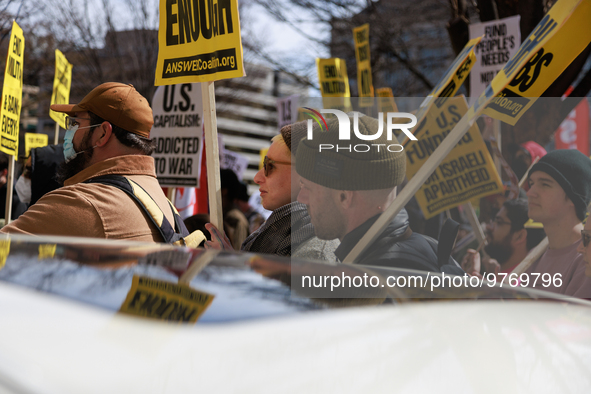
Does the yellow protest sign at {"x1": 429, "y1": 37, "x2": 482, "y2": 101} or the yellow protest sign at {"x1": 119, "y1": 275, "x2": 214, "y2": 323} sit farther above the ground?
the yellow protest sign at {"x1": 429, "y1": 37, "x2": 482, "y2": 101}

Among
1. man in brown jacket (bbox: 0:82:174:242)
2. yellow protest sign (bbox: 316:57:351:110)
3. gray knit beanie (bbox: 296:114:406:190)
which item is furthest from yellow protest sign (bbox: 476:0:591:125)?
yellow protest sign (bbox: 316:57:351:110)

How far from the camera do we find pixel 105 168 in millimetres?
2748

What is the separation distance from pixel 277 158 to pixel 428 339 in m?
1.99

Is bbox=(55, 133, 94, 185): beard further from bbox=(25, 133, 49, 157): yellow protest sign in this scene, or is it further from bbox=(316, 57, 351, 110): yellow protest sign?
bbox=(316, 57, 351, 110): yellow protest sign

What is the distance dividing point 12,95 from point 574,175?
18.2 ft

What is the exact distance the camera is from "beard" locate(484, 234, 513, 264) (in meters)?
3.42

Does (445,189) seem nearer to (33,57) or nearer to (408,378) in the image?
(408,378)

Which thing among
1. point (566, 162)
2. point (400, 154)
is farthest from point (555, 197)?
point (400, 154)

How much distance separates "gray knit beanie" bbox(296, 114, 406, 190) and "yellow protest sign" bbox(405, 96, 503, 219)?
1.19 metres

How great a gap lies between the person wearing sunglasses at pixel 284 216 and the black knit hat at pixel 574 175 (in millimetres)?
1179

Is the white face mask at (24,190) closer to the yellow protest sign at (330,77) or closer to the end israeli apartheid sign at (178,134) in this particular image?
the end israeli apartheid sign at (178,134)

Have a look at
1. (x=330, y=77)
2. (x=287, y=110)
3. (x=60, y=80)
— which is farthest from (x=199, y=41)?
(x=287, y=110)

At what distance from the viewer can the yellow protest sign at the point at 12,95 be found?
227 inches

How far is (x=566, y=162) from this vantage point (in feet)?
8.84
